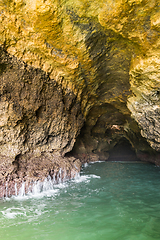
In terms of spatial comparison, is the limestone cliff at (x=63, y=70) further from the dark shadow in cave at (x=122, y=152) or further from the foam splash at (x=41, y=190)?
the dark shadow in cave at (x=122, y=152)

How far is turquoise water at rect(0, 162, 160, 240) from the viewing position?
3439 mm

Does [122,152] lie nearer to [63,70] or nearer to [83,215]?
[63,70]

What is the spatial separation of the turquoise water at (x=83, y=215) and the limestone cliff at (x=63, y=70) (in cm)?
155

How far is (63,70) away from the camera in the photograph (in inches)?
291

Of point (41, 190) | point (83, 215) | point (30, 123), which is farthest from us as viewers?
point (30, 123)

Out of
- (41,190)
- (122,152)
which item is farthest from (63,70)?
(122,152)

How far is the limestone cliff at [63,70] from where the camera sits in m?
5.07

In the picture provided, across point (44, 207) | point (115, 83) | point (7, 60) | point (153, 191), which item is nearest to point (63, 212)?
point (44, 207)

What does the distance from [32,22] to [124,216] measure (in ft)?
20.5

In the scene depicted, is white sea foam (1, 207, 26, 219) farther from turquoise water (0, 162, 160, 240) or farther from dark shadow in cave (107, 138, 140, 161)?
dark shadow in cave (107, 138, 140, 161)

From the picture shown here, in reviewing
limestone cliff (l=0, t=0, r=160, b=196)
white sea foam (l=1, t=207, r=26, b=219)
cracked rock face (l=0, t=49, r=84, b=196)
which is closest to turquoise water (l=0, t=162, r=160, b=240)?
white sea foam (l=1, t=207, r=26, b=219)

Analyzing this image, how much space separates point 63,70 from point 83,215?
5.54 metres

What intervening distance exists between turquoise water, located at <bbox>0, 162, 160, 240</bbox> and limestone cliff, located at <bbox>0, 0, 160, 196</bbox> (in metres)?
1.55

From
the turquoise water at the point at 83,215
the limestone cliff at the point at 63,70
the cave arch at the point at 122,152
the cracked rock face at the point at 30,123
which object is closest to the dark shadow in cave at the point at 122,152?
the cave arch at the point at 122,152
